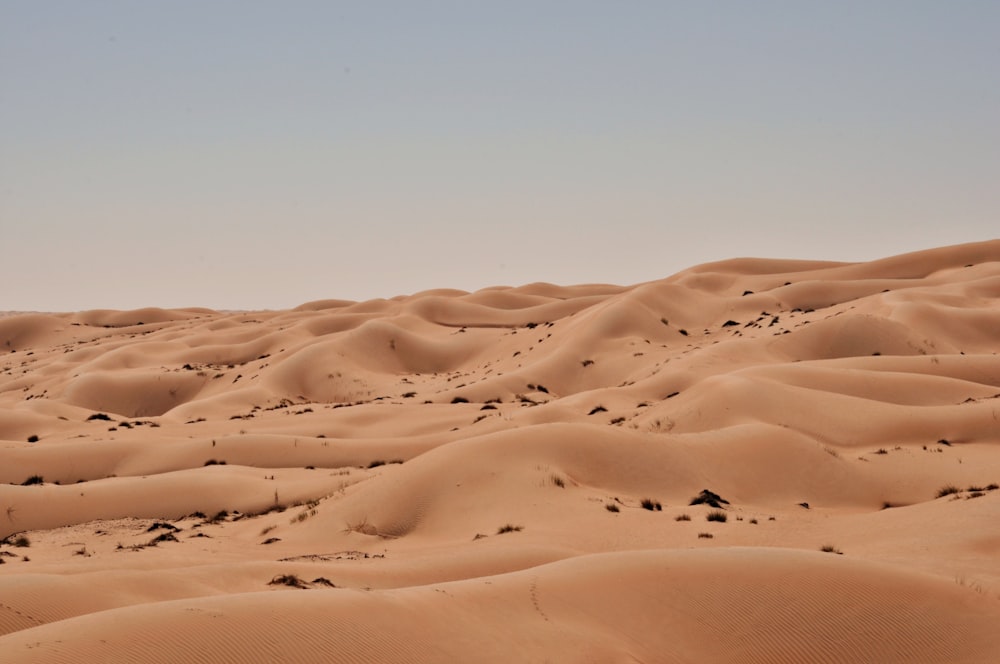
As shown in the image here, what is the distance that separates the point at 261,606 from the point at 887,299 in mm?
39987

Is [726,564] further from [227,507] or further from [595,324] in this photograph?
[595,324]

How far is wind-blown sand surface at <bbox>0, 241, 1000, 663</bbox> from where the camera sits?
26.0ft

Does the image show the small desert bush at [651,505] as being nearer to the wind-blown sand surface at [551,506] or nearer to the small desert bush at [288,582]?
the wind-blown sand surface at [551,506]

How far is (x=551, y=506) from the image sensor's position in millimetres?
15500

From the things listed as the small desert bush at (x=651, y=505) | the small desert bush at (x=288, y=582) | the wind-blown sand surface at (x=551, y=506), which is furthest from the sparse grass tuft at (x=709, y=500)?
the small desert bush at (x=288, y=582)

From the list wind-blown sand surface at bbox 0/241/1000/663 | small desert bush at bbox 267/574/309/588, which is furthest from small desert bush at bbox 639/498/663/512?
small desert bush at bbox 267/574/309/588

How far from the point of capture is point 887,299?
41.7 m

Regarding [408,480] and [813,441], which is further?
[813,441]

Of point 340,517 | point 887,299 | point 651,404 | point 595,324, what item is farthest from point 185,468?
point 887,299

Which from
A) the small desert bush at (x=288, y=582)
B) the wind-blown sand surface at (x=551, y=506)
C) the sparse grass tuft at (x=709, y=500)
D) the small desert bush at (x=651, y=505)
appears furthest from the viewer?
the sparse grass tuft at (x=709, y=500)

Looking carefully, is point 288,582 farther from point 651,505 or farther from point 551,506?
point 651,505

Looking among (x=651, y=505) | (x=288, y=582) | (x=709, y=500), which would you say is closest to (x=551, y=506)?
(x=651, y=505)

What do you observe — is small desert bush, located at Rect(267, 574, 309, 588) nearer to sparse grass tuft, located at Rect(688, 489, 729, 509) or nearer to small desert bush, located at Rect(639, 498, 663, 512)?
small desert bush, located at Rect(639, 498, 663, 512)

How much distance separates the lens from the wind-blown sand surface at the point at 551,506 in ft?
26.0
